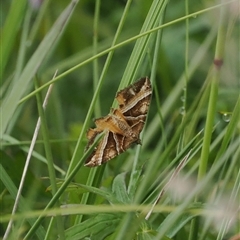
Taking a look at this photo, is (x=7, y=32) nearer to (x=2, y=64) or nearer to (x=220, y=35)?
(x=2, y=64)

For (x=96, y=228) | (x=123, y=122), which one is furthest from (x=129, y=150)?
(x=96, y=228)

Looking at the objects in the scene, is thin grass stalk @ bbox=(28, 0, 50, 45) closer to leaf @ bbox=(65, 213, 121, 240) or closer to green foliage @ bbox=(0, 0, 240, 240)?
green foliage @ bbox=(0, 0, 240, 240)

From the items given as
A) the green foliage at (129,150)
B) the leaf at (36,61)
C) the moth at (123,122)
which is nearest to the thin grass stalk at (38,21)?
the green foliage at (129,150)

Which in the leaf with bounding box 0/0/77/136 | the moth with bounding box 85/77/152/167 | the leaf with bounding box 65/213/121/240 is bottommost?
the leaf with bounding box 65/213/121/240

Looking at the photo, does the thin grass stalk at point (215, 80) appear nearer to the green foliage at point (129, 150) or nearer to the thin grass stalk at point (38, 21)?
the green foliage at point (129, 150)

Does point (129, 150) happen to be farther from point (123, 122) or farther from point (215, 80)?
point (215, 80)

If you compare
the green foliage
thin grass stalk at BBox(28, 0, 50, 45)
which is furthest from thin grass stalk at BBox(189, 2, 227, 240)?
thin grass stalk at BBox(28, 0, 50, 45)

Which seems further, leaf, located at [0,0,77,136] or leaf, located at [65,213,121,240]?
leaf, located at [65,213,121,240]

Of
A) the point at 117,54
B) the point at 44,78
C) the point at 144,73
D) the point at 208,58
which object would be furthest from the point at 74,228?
the point at 117,54
